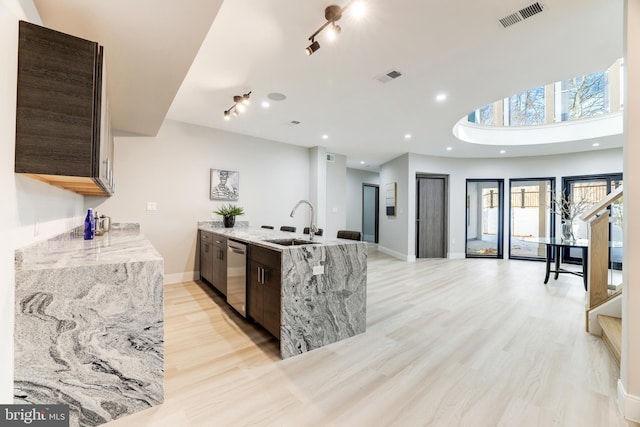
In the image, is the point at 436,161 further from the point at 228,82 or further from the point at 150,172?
the point at 150,172

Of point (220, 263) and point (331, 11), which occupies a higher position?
point (331, 11)

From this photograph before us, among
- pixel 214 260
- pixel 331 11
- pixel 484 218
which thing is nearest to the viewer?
pixel 331 11

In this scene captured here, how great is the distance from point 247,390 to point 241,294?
1157 millimetres

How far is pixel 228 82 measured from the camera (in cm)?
314

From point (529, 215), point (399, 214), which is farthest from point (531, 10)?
point (529, 215)

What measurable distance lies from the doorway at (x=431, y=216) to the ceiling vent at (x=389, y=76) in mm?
4445

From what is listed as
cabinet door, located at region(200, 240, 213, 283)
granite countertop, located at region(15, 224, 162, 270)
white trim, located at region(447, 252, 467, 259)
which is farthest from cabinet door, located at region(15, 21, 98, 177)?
white trim, located at region(447, 252, 467, 259)

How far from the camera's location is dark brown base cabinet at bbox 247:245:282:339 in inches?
90.1

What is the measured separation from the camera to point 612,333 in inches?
94.2

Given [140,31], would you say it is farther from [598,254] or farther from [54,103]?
[598,254]

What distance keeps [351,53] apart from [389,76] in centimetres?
63

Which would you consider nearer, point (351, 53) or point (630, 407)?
point (630, 407)

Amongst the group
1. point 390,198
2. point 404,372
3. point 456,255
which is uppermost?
point 390,198

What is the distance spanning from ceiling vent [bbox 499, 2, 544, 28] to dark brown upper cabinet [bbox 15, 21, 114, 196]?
109 inches
